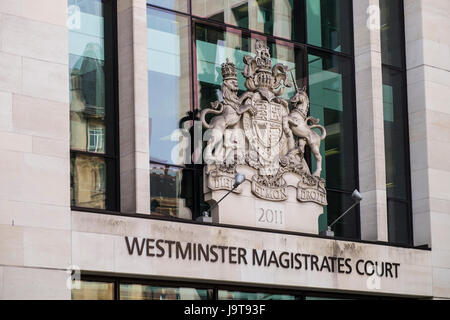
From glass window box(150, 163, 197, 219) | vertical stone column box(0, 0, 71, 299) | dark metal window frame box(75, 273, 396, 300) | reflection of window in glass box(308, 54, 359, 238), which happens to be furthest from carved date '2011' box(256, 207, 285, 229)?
vertical stone column box(0, 0, 71, 299)

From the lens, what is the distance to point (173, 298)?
2288 centimetres

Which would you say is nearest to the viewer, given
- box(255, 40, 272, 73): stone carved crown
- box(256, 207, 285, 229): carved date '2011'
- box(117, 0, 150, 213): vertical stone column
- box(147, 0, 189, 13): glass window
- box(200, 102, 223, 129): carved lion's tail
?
box(117, 0, 150, 213): vertical stone column

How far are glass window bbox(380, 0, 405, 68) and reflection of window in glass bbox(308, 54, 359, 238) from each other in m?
1.46

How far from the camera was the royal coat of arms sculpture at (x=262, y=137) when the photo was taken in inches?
951

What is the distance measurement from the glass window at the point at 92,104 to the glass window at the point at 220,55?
7.88 feet

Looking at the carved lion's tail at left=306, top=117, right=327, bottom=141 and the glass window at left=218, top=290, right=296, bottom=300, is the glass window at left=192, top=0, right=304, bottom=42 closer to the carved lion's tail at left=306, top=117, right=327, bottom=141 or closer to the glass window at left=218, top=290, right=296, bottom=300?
the carved lion's tail at left=306, top=117, right=327, bottom=141

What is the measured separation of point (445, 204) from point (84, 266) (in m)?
10.7

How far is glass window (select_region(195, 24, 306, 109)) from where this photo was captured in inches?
985

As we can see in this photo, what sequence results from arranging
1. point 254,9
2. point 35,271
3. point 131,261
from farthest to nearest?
point 254,9
point 131,261
point 35,271

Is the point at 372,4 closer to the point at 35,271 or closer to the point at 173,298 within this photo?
the point at 173,298

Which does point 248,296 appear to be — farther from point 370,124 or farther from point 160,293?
point 370,124

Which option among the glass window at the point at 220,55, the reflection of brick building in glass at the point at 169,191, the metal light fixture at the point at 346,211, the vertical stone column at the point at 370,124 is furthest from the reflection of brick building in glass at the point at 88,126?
the vertical stone column at the point at 370,124
